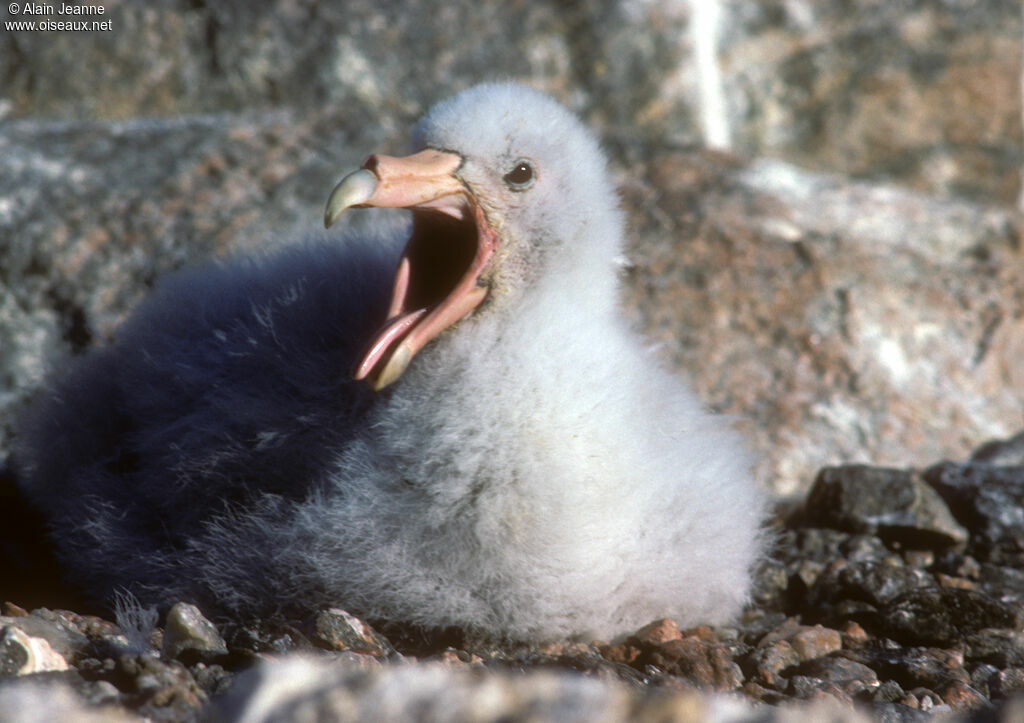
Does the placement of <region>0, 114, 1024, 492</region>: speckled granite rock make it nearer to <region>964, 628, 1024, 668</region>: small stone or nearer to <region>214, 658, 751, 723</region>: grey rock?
<region>964, 628, 1024, 668</region>: small stone

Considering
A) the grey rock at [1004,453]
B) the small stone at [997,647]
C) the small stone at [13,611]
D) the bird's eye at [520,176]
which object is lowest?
the small stone at [997,647]

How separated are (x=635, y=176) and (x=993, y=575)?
2.50 m

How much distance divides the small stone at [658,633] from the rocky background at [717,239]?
0.5 inches

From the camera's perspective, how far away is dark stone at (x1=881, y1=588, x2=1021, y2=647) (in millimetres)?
2994

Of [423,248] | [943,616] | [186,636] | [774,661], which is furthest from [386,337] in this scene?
[943,616]

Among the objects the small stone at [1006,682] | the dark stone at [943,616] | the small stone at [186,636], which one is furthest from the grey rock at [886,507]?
the small stone at [186,636]

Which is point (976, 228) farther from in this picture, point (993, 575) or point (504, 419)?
point (504, 419)

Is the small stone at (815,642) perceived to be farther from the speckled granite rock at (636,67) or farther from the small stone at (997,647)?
the speckled granite rock at (636,67)

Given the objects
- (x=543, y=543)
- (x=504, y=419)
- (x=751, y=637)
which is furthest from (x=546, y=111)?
(x=751, y=637)

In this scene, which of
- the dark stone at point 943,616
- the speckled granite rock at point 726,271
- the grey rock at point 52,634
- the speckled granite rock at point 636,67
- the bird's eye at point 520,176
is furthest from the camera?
the speckled granite rock at point 636,67

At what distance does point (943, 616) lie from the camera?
3.03 metres

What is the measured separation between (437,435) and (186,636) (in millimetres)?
701

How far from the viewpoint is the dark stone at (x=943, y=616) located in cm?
299

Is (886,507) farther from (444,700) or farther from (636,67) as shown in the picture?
(636,67)
